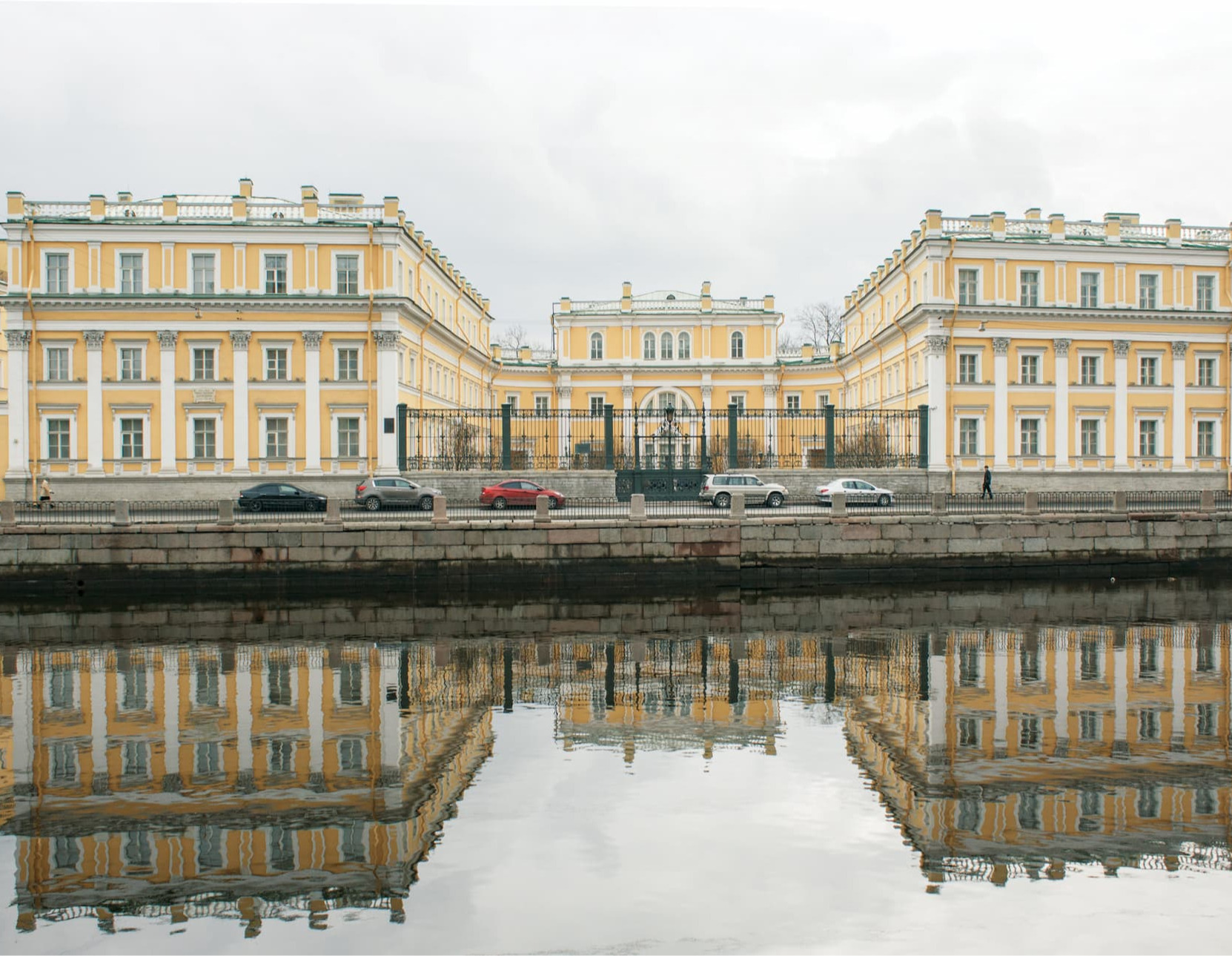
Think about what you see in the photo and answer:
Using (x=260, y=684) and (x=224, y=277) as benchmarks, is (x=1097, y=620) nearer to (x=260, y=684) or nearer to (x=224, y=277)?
(x=260, y=684)

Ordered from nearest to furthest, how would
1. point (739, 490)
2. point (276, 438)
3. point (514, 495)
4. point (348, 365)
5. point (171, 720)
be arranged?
point (171, 720), point (739, 490), point (514, 495), point (276, 438), point (348, 365)

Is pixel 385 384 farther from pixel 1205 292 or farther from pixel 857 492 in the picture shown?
pixel 1205 292

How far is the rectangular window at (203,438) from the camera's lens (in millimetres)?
38688

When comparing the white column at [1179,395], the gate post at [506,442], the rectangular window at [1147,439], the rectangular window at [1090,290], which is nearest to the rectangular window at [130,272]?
the gate post at [506,442]

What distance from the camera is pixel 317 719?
13047 millimetres

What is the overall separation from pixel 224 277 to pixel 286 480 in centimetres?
796

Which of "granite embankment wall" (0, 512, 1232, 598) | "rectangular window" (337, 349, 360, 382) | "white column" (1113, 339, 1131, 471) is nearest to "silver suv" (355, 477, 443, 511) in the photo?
"granite embankment wall" (0, 512, 1232, 598)

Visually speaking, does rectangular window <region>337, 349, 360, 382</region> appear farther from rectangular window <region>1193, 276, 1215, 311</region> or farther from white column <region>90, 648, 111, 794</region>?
rectangular window <region>1193, 276, 1215, 311</region>

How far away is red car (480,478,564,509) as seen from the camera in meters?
31.2

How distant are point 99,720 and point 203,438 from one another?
2764 cm

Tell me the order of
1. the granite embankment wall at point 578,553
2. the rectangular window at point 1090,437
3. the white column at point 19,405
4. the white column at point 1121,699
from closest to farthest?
1. the white column at point 1121,699
2. the granite embankment wall at point 578,553
3. the white column at point 19,405
4. the rectangular window at point 1090,437

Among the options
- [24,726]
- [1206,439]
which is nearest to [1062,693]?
[24,726]

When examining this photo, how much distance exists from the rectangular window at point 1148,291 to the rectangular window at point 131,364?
1563 inches

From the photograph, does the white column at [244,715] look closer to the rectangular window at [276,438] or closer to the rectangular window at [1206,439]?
the rectangular window at [276,438]
